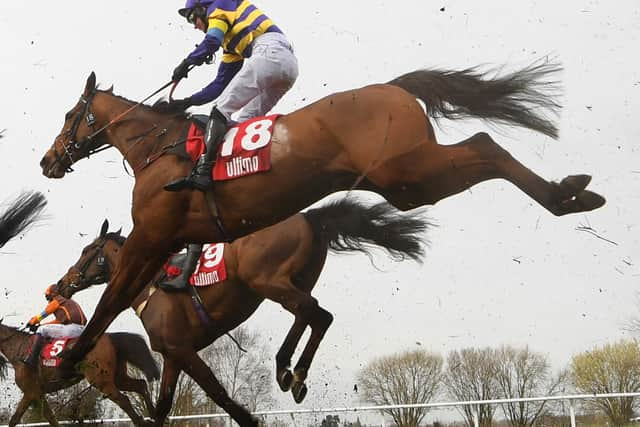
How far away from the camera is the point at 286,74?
491cm

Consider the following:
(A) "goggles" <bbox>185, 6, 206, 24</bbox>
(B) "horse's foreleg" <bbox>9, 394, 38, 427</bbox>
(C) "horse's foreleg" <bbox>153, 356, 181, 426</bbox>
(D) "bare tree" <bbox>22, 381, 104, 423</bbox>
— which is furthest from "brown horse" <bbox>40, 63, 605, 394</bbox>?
(B) "horse's foreleg" <bbox>9, 394, 38, 427</bbox>

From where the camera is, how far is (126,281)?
4.91 meters

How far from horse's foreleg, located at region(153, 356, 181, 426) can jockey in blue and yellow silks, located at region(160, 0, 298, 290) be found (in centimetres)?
348

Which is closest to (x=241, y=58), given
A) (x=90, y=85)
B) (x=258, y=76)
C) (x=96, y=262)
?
(x=258, y=76)

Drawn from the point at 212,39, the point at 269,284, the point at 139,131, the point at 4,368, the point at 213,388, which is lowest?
the point at 4,368

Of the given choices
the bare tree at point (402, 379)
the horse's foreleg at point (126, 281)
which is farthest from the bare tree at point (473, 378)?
the horse's foreleg at point (126, 281)

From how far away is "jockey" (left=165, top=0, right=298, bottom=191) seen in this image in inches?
187

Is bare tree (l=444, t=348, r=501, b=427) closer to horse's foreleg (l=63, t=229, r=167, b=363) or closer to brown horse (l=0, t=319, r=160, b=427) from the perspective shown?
brown horse (l=0, t=319, r=160, b=427)

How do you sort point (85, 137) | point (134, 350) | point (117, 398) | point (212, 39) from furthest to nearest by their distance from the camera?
point (134, 350) < point (117, 398) < point (85, 137) < point (212, 39)

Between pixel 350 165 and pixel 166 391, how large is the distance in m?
4.19

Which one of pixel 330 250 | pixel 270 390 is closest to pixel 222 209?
pixel 330 250

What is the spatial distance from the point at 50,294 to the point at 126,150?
5664 millimetres

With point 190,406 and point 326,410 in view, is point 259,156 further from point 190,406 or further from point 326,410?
point 190,406

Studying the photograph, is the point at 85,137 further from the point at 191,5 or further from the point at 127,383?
the point at 127,383
